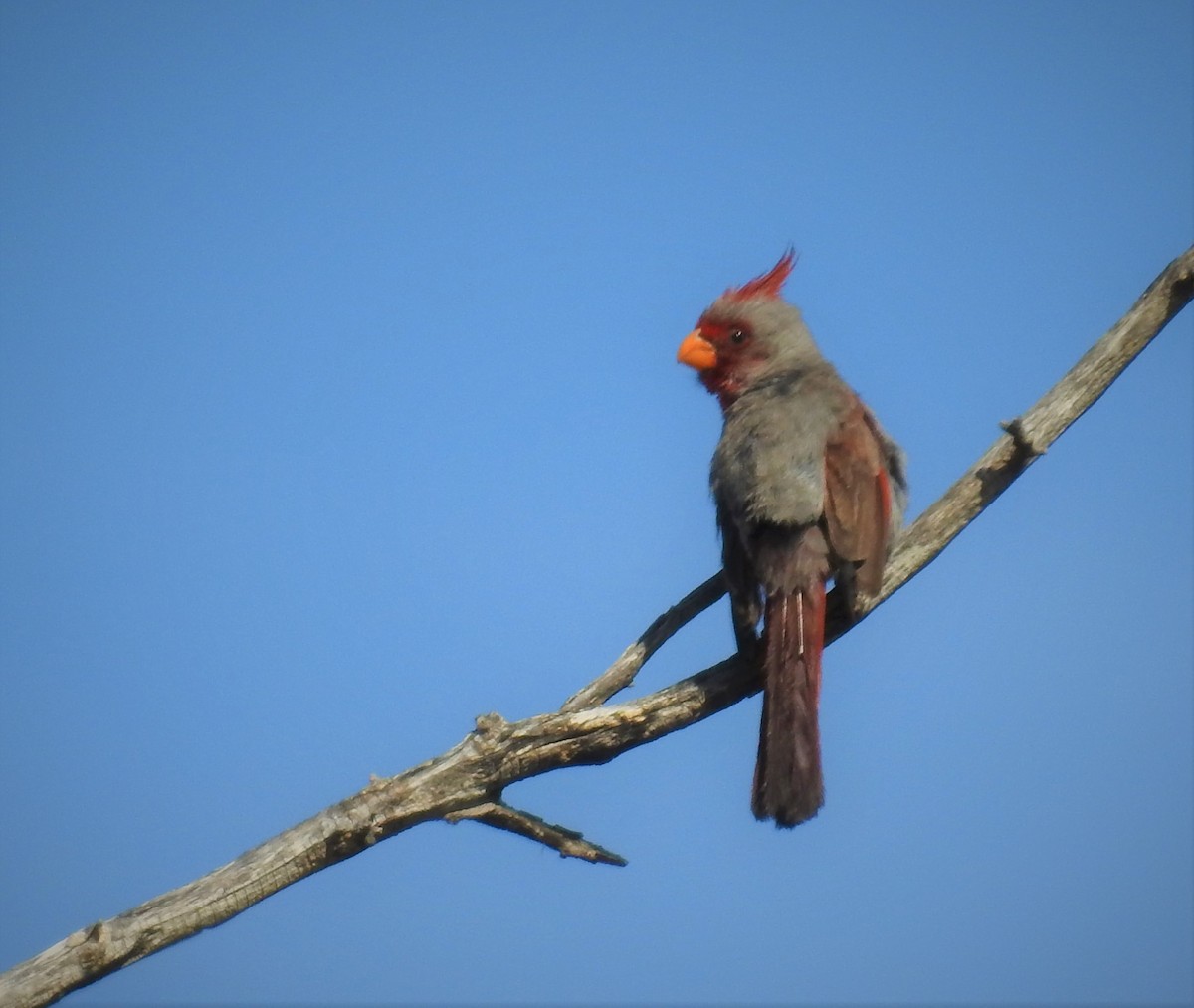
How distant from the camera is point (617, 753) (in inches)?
166

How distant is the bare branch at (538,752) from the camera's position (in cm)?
381

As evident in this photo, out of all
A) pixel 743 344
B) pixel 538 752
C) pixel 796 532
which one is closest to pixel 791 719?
pixel 796 532

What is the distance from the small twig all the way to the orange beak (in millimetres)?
2594

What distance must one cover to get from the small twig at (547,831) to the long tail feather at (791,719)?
0.59m

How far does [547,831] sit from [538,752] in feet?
0.90

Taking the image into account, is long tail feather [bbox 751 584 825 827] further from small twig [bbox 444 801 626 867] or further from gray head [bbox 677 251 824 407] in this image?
gray head [bbox 677 251 824 407]

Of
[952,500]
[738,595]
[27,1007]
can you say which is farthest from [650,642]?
[27,1007]

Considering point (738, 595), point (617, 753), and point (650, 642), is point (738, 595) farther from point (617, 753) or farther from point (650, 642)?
point (617, 753)

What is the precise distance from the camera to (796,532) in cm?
462

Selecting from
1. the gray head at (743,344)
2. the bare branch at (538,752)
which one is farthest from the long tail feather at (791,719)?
the gray head at (743,344)

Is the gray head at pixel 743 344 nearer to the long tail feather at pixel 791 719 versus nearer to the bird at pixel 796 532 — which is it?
the bird at pixel 796 532

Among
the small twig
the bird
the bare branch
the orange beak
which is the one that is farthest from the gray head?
the small twig

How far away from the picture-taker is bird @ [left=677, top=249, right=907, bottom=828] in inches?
171

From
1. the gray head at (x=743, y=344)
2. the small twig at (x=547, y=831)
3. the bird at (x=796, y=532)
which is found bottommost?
the small twig at (x=547, y=831)
